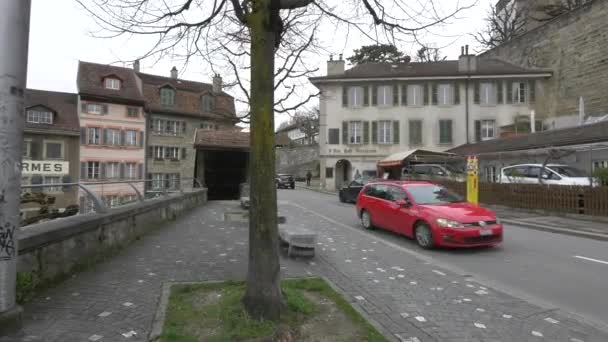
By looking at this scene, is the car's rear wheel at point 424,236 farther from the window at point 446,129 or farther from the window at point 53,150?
the window at point 53,150

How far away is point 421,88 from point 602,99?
13795mm

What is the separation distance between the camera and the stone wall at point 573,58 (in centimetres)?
2898

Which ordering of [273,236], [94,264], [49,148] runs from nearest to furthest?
[273,236] → [94,264] → [49,148]

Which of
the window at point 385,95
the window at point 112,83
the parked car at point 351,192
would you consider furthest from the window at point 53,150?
the window at point 385,95

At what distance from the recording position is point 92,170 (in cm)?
3538

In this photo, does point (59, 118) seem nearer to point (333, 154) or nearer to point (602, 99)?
point (333, 154)

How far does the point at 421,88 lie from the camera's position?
34.1 metres

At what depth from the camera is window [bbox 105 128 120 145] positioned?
118ft

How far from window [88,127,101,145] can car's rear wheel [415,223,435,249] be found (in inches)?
1387

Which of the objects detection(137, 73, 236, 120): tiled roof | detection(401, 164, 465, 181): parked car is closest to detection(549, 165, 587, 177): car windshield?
detection(401, 164, 465, 181): parked car

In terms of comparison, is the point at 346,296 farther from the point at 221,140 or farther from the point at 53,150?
the point at 53,150

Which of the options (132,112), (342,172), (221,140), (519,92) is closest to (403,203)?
(221,140)

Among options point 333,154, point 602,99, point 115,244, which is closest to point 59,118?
point 333,154

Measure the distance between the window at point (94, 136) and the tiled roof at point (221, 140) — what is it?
809 inches
